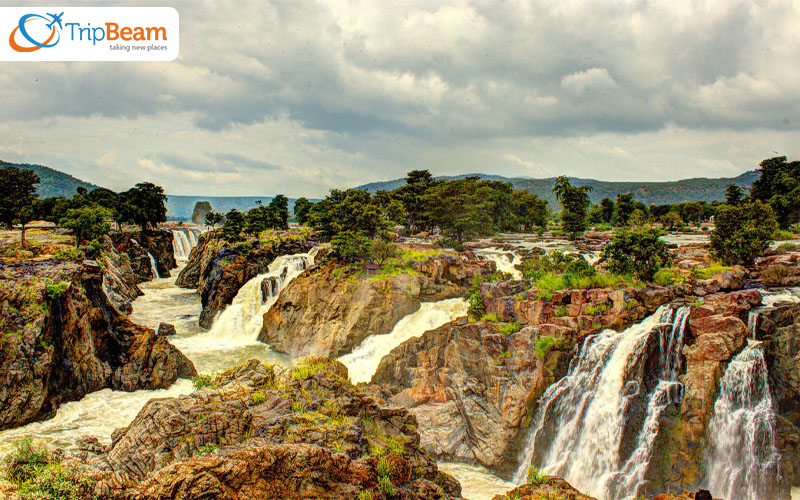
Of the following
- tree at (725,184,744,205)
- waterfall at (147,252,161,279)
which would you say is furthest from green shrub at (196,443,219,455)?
tree at (725,184,744,205)

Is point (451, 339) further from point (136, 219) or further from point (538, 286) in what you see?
point (136, 219)

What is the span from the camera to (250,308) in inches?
1435

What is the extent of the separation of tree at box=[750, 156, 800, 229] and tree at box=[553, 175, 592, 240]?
18.7 meters

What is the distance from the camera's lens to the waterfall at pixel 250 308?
114 ft

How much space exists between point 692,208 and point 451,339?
259 ft

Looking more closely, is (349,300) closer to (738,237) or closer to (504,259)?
(504,259)

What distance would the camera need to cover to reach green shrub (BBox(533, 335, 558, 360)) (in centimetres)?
2014

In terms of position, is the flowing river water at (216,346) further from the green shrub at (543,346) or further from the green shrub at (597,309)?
the green shrub at (597,309)

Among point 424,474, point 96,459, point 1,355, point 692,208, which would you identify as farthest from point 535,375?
point 692,208

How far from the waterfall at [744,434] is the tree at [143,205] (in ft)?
211

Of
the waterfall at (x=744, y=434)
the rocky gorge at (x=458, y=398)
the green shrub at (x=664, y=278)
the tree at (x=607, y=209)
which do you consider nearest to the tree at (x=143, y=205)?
the rocky gorge at (x=458, y=398)

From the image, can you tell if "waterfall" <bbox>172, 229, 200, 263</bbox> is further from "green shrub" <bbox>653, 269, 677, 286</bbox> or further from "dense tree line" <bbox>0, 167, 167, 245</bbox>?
"green shrub" <bbox>653, 269, 677, 286</bbox>

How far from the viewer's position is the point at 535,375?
2008cm

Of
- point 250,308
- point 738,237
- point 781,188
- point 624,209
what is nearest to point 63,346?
point 250,308
